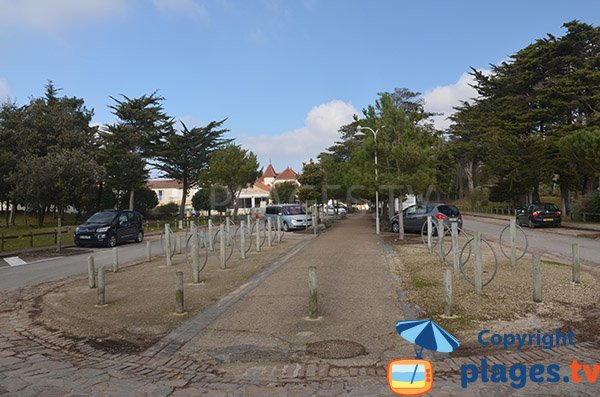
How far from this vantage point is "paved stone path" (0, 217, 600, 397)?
433 centimetres

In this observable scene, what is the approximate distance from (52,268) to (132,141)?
28.2 metres

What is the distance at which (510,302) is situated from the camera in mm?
7383

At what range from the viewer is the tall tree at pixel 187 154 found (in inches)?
1879

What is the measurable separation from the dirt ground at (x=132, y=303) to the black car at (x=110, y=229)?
8209 mm

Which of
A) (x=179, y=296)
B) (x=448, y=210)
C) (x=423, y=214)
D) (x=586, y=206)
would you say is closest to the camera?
(x=179, y=296)

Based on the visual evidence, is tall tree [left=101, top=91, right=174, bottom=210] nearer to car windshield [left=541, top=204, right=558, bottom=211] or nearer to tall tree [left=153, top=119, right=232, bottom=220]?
tall tree [left=153, top=119, right=232, bottom=220]

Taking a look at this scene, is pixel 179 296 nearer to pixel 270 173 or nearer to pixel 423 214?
pixel 423 214

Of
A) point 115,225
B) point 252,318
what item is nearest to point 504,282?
point 252,318

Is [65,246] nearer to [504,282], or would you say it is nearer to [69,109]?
[504,282]

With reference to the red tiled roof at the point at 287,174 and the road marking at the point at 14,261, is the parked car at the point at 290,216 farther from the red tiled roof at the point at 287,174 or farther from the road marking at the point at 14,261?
the red tiled roof at the point at 287,174

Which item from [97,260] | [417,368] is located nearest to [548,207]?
[97,260]

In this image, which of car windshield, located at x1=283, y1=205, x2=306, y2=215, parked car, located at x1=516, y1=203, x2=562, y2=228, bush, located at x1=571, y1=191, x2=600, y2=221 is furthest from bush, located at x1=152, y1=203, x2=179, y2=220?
bush, located at x1=571, y1=191, x2=600, y2=221

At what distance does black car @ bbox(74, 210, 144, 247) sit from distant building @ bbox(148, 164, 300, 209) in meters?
44.2

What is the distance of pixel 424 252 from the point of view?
1470 cm
